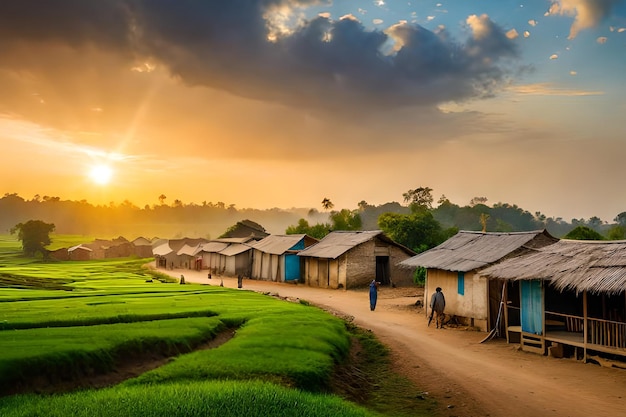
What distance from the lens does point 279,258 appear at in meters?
67.2

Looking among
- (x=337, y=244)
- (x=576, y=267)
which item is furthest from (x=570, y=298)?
(x=337, y=244)

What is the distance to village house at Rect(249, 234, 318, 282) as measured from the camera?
6588 centimetres

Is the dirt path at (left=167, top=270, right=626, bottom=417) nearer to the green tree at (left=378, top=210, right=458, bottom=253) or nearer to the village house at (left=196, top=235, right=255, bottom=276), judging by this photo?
the green tree at (left=378, top=210, right=458, bottom=253)

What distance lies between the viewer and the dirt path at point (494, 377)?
16.5 metres

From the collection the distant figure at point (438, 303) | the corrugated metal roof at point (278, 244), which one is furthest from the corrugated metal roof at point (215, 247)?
the distant figure at point (438, 303)

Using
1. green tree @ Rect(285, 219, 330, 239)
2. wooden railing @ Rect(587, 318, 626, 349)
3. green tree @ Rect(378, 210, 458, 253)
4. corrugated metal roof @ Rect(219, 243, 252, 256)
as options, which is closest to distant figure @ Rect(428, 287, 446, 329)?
wooden railing @ Rect(587, 318, 626, 349)

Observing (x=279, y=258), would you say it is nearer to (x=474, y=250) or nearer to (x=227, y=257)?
(x=227, y=257)

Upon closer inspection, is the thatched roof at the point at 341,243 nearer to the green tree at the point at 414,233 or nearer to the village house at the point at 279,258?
the village house at the point at 279,258

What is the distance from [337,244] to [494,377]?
39.9m

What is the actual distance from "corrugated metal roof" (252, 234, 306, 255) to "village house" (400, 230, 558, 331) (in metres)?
31.5

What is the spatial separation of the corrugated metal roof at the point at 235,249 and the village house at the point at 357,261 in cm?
1688

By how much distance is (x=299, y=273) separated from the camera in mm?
66062

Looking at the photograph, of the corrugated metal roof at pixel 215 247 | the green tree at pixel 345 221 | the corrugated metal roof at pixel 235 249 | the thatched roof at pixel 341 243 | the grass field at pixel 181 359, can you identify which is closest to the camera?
the grass field at pixel 181 359

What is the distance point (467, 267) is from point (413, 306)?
10.9 metres
